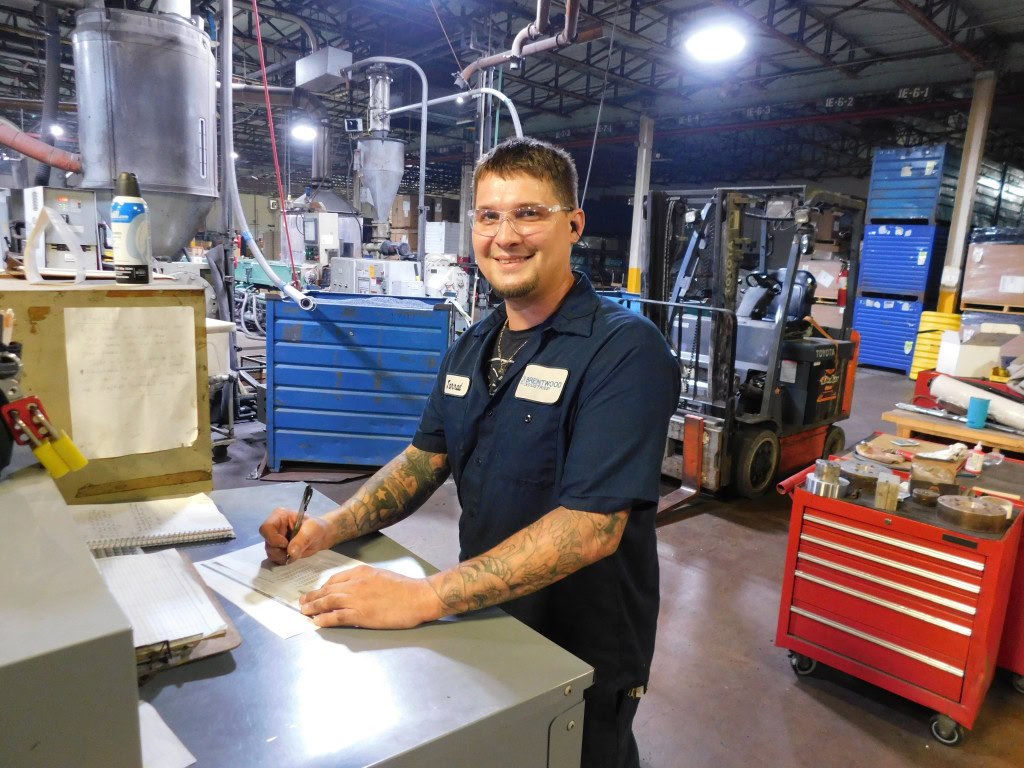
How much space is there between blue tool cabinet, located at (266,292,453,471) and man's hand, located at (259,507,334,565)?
304 centimetres

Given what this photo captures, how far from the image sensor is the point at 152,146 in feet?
11.6

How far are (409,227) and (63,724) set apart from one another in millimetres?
12028

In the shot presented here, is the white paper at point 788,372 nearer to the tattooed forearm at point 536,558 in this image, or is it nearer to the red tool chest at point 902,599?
the red tool chest at point 902,599

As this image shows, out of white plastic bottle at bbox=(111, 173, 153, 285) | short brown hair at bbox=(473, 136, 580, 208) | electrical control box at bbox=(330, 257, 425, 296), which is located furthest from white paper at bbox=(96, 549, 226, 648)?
electrical control box at bbox=(330, 257, 425, 296)

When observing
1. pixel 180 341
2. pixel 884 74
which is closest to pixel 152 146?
pixel 180 341

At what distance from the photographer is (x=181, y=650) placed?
2.97 ft

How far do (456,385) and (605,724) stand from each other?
81 cm

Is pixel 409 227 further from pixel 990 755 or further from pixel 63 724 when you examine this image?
pixel 63 724

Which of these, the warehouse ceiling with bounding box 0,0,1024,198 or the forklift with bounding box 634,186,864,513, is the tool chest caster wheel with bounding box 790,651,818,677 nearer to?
the forklift with bounding box 634,186,864,513

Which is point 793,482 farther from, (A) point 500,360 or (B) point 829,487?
(A) point 500,360

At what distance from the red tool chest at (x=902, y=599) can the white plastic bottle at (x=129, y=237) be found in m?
2.22

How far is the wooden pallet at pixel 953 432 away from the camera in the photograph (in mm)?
2809

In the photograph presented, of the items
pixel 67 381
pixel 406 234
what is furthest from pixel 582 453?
pixel 406 234

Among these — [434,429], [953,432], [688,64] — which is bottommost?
[953,432]
